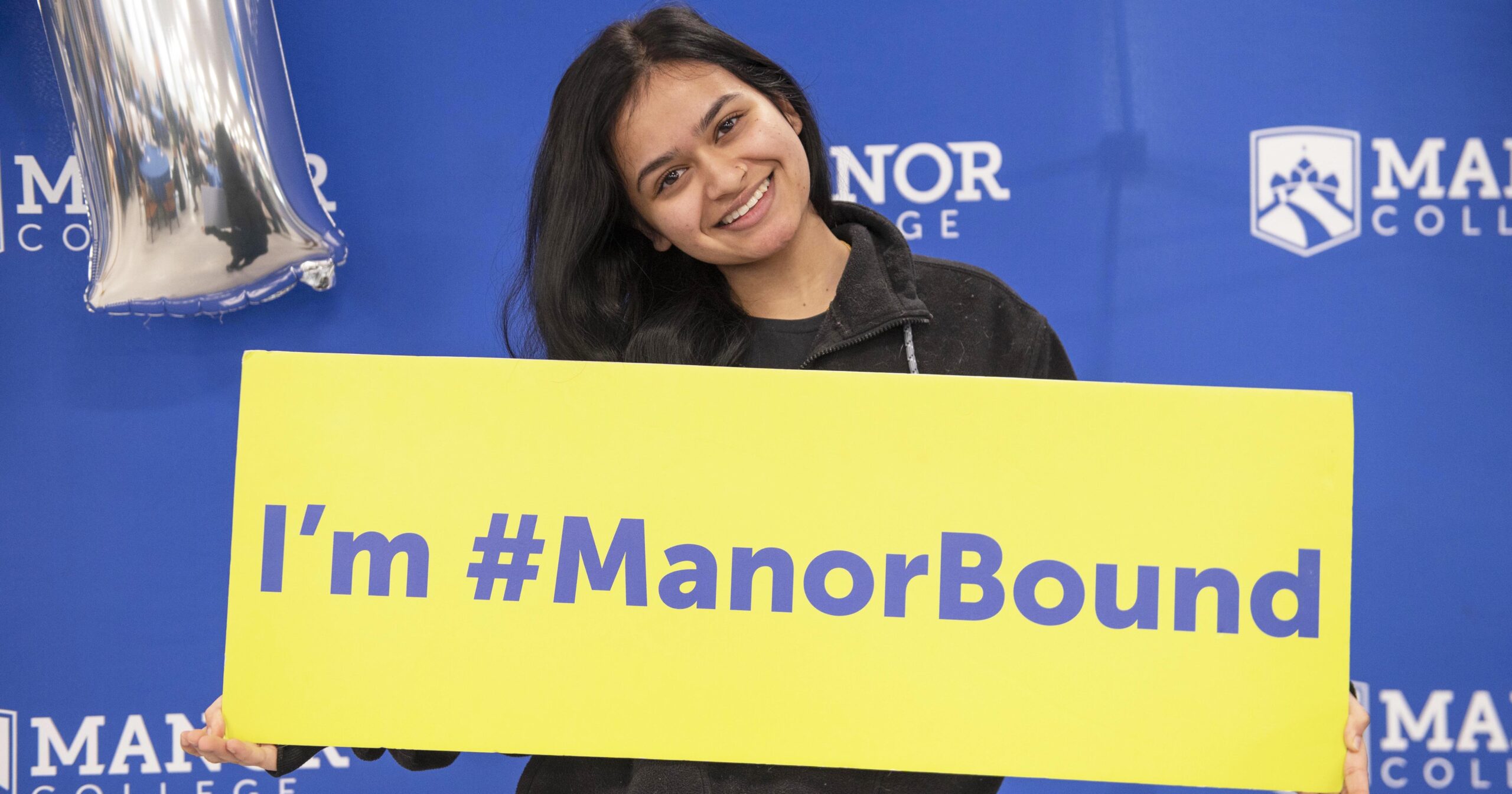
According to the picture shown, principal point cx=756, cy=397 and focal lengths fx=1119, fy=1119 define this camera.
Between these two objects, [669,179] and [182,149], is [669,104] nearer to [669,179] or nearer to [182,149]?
[669,179]

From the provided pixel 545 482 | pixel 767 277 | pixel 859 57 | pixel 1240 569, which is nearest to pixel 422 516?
pixel 545 482

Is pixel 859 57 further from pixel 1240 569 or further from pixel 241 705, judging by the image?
pixel 241 705

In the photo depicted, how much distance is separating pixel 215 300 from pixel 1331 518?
1.36 m

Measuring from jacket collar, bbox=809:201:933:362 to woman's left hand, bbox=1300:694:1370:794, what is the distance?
0.49 meters

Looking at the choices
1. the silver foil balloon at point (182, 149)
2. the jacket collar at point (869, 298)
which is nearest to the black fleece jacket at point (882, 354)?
the jacket collar at point (869, 298)

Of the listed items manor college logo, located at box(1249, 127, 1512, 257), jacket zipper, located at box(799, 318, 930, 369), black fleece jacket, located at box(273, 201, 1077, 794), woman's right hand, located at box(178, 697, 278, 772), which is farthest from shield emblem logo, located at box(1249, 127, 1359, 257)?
woman's right hand, located at box(178, 697, 278, 772)

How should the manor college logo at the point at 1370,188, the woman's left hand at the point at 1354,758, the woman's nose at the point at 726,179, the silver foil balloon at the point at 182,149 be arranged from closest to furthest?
the woman's left hand at the point at 1354,758 → the woman's nose at the point at 726,179 → the silver foil balloon at the point at 182,149 → the manor college logo at the point at 1370,188

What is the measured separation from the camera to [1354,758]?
0.90 meters

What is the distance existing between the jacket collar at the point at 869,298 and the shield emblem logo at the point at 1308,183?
0.83m

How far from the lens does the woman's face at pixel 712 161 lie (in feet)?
3.36

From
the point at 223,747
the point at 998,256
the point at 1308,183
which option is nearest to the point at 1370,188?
the point at 1308,183

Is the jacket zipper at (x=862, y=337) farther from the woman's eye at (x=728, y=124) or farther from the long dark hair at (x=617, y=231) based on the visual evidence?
the woman's eye at (x=728, y=124)

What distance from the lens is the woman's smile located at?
103 cm

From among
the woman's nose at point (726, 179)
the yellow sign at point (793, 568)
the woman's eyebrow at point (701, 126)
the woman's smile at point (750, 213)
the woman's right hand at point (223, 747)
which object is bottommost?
Answer: the woman's right hand at point (223, 747)
